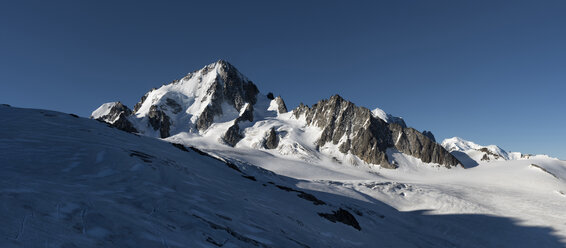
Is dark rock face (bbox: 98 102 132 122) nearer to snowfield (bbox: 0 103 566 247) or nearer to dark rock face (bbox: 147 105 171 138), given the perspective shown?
dark rock face (bbox: 147 105 171 138)

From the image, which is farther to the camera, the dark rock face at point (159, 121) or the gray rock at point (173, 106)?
the gray rock at point (173, 106)

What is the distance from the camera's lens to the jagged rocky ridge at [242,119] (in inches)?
4754

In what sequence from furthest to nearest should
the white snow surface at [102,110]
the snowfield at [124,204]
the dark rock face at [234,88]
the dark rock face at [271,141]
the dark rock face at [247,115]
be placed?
the dark rock face at [234,88] < the white snow surface at [102,110] < the dark rock face at [247,115] < the dark rock face at [271,141] < the snowfield at [124,204]

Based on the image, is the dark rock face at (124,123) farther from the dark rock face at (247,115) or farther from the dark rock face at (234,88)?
the dark rock face at (234,88)

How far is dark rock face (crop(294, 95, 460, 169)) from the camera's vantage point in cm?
11574

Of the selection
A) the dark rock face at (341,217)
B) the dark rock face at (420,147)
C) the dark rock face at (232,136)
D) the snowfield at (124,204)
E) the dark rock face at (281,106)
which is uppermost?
the dark rock face at (281,106)

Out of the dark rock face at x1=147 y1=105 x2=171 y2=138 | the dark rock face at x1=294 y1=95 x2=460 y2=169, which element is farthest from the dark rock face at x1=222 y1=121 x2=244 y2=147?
the dark rock face at x1=294 y1=95 x2=460 y2=169

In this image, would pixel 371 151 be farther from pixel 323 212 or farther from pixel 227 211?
pixel 227 211

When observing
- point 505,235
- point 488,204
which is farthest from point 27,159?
point 488,204

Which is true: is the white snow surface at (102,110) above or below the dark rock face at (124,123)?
above

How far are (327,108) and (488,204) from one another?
10005cm

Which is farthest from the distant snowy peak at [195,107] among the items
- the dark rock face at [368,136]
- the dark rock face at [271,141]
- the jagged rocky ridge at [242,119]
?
the dark rock face at [368,136]

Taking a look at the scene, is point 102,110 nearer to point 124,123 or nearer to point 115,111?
point 115,111

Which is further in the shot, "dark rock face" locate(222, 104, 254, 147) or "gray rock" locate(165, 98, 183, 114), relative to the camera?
"gray rock" locate(165, 98, 183, 114)
